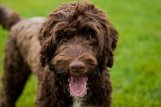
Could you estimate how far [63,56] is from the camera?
5.27 metres

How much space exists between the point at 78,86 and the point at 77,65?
51 cm

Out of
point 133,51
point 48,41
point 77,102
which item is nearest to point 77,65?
point 48,41

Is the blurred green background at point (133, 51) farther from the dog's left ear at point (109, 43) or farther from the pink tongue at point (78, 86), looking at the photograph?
the pink tongue at point (78, 86)

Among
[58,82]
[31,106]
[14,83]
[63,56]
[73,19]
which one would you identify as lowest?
[31,106]

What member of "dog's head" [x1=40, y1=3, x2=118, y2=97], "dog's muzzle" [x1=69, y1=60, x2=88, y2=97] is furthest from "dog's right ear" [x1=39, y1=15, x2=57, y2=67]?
"dog's muzzle" [x1=69, y1=60, x2=88, y2=97]

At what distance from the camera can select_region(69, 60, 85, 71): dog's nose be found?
5043 millimetres

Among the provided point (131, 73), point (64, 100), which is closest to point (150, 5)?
point (131, 73)

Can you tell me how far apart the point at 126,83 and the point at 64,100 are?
319 centimetres

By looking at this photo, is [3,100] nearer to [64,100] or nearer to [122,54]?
[64,100]

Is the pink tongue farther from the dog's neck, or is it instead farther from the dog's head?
the dog's neck

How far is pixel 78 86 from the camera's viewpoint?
547 centimetres

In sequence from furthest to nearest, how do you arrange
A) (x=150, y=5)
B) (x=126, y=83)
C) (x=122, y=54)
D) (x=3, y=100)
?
(x=150, y=5) → (x=122, y=54) → (x=126, y=83) → (x=3, y=100)

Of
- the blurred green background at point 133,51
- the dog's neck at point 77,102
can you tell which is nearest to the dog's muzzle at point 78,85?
the dog's neck at point 77,102

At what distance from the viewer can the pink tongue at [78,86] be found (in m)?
5.44
